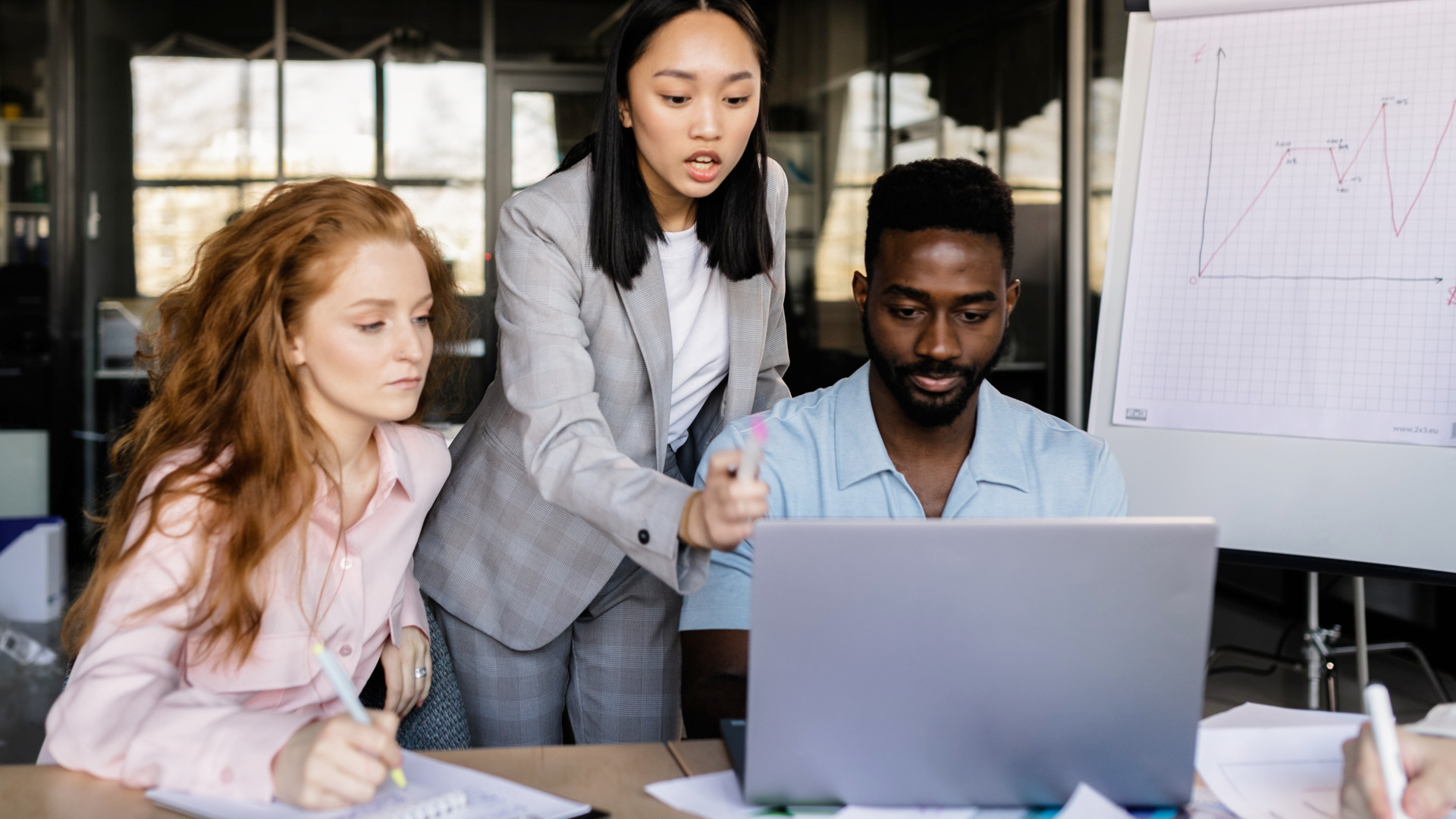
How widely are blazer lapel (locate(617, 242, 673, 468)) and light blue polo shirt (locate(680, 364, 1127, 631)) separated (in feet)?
0.32

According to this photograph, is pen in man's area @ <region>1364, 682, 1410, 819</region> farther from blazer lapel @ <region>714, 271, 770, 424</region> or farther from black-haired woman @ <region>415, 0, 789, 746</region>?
blazer lapel @ <region>714, 271, 770, 424</region>

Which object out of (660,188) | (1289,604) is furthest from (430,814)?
(1289,604)

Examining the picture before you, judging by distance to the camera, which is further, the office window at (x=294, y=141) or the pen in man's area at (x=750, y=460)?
the office window at (x=294, y=141)

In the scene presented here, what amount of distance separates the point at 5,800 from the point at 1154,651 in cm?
98

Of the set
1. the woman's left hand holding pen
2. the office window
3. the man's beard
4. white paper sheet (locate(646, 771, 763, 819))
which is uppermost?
the office window

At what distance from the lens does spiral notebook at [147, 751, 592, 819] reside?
95cm

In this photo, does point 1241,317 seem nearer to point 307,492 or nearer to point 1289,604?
point 307,492

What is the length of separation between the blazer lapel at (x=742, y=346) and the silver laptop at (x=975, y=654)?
2.56ft

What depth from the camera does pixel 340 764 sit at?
0.94 m

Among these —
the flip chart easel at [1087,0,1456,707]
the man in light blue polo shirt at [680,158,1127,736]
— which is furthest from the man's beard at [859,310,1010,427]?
the flip chart easel at [1087,0,1456,707]

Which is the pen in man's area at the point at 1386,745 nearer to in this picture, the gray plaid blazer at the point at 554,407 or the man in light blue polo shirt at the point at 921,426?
the man in light blue polo shirt at the point at 921,426

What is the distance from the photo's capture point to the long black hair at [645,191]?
4.83 feet

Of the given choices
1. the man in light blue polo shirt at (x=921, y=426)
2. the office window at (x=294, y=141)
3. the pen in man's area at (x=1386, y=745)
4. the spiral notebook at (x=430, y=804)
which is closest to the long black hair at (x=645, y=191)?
the man in light blue polo shirt at (x=921, y=426)

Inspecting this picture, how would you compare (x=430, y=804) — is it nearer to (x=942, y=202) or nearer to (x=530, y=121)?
(x=942, y=202)
